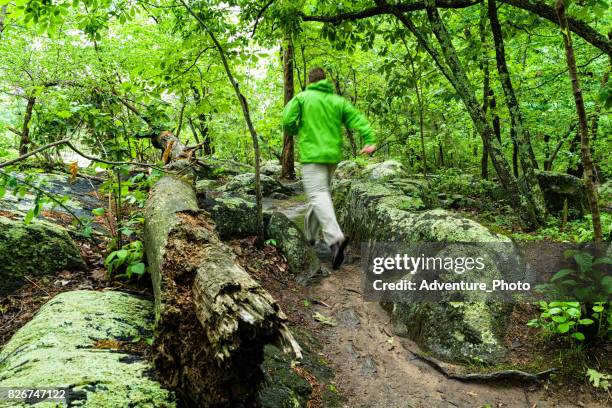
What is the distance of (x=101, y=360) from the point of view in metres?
2.65

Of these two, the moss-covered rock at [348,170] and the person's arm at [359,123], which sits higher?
the person's arm at [359,123]

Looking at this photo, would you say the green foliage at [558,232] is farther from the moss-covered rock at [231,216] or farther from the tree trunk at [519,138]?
the moss-covered rock at [231,216]

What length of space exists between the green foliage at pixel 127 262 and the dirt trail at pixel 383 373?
2528mm

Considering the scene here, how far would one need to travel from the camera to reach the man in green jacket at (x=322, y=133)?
213 inches

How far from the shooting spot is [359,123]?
216 inches

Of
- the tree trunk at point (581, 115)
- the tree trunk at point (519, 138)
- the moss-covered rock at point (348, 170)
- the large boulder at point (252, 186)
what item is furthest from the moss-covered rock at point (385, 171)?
the tree trunk at point (581, 115)

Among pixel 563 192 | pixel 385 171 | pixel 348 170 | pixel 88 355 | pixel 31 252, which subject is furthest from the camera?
pixel 348 170

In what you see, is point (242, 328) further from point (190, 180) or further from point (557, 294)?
point (190, 180)

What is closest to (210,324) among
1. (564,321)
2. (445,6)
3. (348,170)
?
(564,321)

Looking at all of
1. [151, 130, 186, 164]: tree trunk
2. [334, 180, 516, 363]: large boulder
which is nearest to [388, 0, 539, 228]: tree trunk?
[334, 180, 516, 363]: large boulder

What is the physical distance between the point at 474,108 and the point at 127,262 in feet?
20.9

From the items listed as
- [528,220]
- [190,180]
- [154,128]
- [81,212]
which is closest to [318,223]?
[190,180]

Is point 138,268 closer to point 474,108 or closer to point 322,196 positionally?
point 322,196

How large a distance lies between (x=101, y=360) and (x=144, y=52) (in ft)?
43.3
